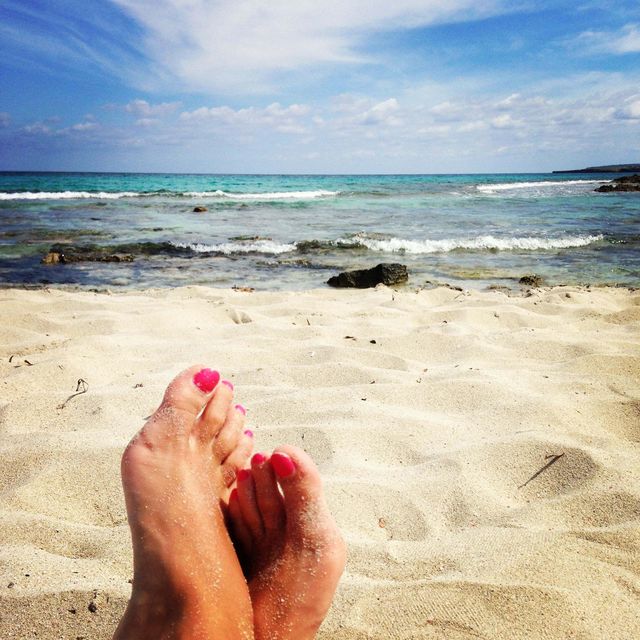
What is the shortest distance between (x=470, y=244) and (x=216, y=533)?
6.87m

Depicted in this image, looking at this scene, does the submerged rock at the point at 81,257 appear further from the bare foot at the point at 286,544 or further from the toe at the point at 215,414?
the bare foot at the point at 286,544

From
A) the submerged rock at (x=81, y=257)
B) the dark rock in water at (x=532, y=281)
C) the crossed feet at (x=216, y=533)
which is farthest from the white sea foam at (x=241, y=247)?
the crossed feet at (x=216, y=533)

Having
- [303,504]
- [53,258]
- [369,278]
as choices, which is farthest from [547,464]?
[53,258]

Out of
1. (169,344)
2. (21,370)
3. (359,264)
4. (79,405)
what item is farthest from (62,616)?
(359,264)

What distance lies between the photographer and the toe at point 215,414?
1.47m

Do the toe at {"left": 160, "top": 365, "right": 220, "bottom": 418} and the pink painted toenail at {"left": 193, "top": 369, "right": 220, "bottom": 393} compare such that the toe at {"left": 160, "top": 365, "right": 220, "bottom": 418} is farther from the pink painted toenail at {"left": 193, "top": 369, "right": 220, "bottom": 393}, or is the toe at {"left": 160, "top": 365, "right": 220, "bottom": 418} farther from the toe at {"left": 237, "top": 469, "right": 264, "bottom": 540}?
the toe at {"left": 237, "top": 469, "right": 264, "bottom": 540}

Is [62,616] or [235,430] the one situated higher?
[235,430]

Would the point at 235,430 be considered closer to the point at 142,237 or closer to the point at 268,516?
the point at 268,516

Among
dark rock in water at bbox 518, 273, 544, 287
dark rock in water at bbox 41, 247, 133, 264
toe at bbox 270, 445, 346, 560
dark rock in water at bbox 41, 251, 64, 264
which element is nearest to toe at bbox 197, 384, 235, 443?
toe at bbox 270, 445, 346, 560

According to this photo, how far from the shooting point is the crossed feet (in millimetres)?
1067

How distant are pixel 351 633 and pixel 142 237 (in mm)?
8023

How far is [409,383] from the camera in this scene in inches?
93.1

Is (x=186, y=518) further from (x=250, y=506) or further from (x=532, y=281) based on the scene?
(x=532, y=281)

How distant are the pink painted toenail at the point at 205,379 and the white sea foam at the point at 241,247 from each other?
18.4 ft
